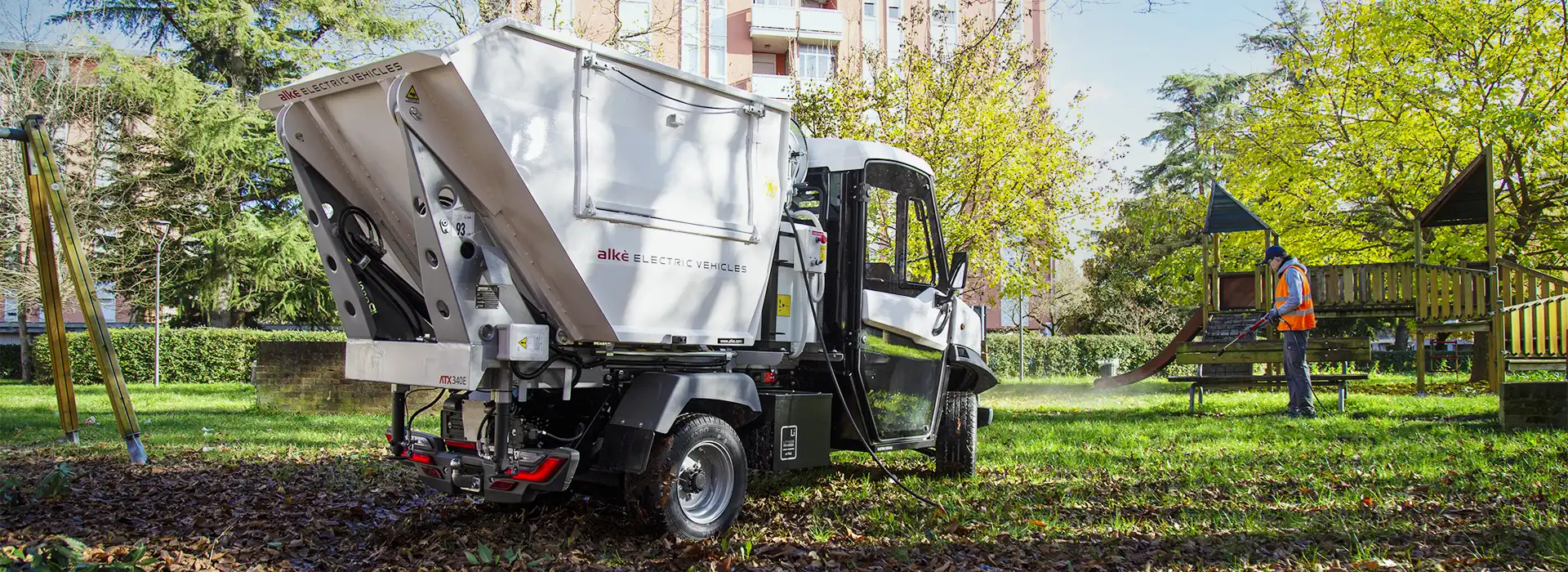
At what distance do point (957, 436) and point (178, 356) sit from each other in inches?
753

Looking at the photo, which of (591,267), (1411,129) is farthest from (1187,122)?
(591,267)

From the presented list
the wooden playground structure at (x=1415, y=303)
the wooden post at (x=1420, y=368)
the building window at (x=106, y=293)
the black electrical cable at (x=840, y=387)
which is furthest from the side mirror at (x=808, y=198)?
the building window at (x=106, y=293)

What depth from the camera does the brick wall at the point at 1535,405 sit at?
827 centimetres

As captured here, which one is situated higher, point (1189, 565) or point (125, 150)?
point (125, 150)

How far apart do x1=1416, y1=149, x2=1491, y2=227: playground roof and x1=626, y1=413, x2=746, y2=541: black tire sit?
1223 cm

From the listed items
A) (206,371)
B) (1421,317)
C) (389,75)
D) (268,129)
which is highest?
(268,129)

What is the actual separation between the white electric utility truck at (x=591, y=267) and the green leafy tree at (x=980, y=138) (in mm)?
9821

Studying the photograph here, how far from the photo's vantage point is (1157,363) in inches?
617

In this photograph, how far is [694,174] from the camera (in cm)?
537

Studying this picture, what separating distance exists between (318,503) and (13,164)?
18131 mm

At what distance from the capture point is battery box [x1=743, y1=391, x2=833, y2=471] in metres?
5.64

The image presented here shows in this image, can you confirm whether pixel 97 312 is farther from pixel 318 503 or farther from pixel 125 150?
pixel 125 150

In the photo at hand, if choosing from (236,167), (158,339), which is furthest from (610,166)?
(236,167)

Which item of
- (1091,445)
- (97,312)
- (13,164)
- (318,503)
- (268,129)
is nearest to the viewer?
(318,503)
